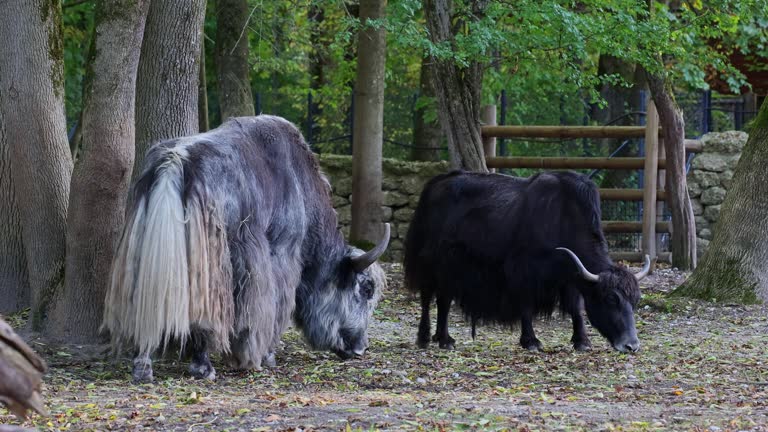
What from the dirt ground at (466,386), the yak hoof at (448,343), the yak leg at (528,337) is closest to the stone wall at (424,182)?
the dirt ground at (466,386)

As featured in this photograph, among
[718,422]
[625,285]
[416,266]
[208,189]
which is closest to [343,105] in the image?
[416,266]

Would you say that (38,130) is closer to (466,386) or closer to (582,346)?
(466,386)

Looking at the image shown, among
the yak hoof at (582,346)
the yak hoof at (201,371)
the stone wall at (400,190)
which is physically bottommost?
the yak hoof at (582,346)

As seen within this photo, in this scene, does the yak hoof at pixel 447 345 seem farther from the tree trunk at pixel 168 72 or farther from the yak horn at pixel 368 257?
the tree trunk at pixel 168 72

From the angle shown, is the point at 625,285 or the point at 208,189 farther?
the point at 625,285

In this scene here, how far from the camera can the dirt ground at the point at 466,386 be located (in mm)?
5574

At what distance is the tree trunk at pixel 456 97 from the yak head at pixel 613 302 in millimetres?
Result: 3609

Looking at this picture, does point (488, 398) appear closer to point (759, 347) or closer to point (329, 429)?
point (329, 429)

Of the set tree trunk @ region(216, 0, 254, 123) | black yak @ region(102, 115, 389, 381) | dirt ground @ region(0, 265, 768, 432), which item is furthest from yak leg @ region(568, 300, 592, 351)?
tree trunk @ region(216, 0, 254, 123)

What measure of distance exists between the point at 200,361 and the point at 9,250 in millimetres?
3093

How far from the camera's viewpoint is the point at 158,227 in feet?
22.2

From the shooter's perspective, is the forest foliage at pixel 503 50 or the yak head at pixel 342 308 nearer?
the yak head at pixel 342 308

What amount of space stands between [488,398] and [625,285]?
264cm

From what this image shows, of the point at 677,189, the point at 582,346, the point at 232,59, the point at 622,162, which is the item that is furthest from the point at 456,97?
the point at 582,346
